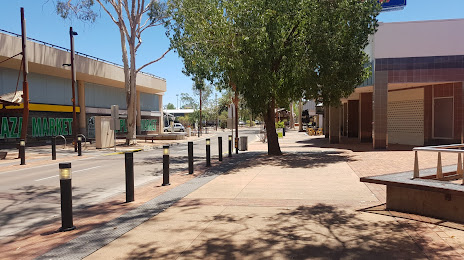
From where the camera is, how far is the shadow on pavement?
406cm

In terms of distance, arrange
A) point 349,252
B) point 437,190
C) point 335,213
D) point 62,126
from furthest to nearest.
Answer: point 62,126, point 335,213, point 437,190, point 349,252

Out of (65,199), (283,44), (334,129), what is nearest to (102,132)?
(283,44)

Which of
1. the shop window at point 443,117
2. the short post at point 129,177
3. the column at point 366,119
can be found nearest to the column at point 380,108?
the shop window at point 443,117

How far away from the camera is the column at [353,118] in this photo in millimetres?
30527

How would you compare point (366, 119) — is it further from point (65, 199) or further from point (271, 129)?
point (65, 199)

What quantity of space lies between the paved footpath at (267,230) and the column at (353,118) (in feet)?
78.0

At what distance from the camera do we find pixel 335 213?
584cm

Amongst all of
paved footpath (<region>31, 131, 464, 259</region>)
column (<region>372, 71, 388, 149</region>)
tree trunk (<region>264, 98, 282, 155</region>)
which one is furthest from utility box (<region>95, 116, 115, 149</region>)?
paved footpath (<region>31, 131, 464, 259</region>)

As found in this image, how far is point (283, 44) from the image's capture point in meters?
13.5

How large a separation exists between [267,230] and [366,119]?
930 inches

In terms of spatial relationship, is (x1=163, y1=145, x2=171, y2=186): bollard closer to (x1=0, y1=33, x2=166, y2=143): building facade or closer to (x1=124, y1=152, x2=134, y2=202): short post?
(x1=124, y1=152, x2=134, y2=202): short post

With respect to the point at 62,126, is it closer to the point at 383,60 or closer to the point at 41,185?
the point at 41,185

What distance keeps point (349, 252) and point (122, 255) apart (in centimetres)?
267

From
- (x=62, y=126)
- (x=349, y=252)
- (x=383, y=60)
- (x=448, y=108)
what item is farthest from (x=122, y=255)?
(x=62, y=126)
